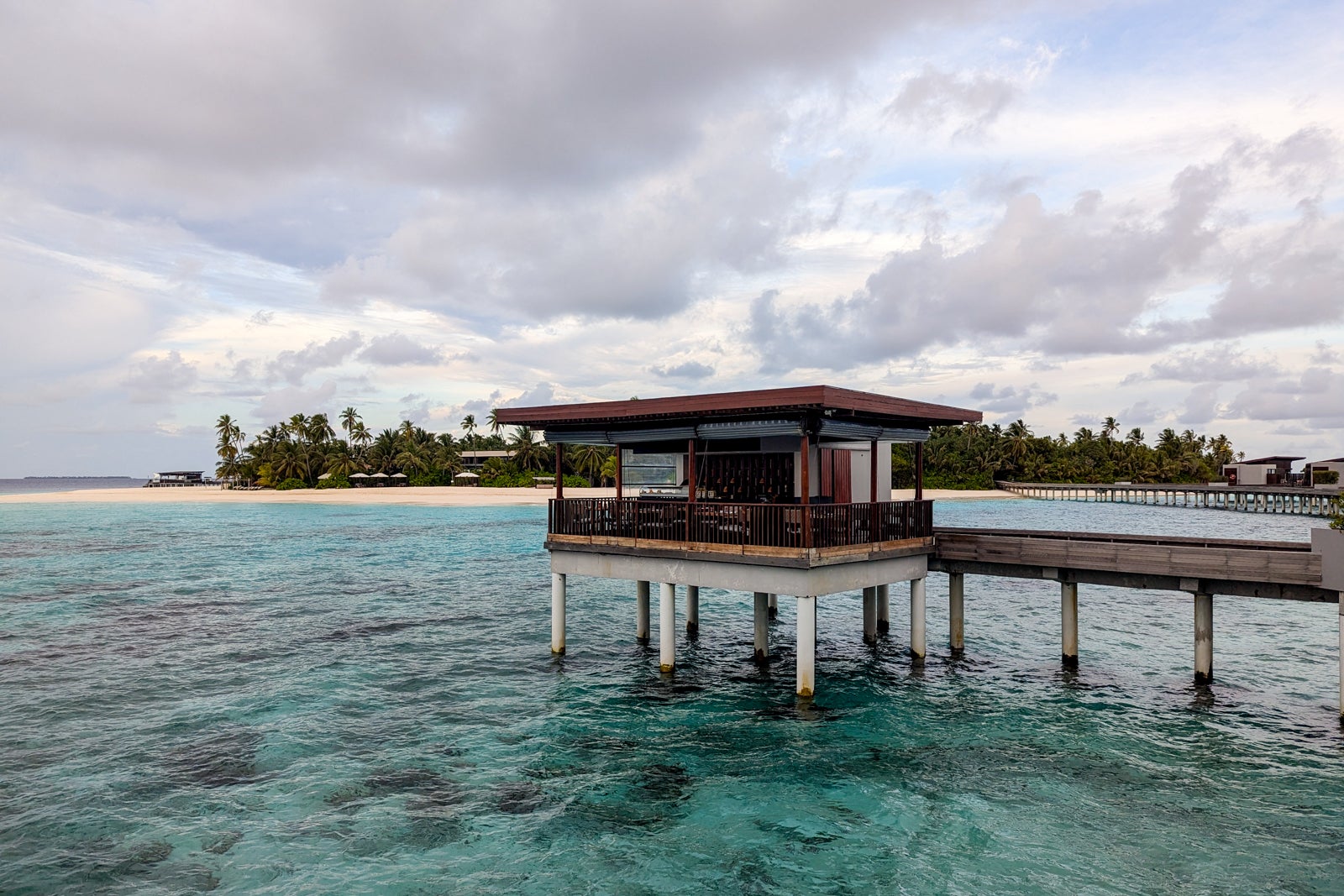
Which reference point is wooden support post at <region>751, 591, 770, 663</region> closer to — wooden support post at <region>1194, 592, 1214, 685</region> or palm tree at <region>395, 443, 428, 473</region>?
wooden support post at <region>1194, 592, 1214, 685</region>

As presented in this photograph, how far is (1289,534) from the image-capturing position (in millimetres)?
58719

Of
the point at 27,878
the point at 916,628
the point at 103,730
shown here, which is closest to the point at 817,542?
the point at 916,628

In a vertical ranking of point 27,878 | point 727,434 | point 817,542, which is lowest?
point 27,878

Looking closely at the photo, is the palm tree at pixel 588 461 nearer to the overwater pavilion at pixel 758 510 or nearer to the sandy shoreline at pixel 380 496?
the sandy shoreline at pixel 380 496

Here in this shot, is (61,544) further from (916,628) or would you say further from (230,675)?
(916,628)

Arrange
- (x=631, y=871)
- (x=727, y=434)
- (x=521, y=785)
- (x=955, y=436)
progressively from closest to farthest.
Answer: (x=631, y=871), (x=521, y=785), (x=727, y=434), (x=955, y=436)

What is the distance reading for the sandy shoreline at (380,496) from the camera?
313 feet

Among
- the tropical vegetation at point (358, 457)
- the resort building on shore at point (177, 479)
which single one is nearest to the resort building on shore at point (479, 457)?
the tropical vegetation at point (358, 457)

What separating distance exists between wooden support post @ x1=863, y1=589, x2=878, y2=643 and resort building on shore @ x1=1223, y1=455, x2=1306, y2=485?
282 feet

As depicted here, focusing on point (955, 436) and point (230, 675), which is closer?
point (230, 675)

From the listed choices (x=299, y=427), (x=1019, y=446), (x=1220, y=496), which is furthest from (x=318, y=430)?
(x=1220, y=496)

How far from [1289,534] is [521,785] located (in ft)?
217

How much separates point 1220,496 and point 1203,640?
114 m

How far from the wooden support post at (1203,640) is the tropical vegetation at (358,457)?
90.5 m
